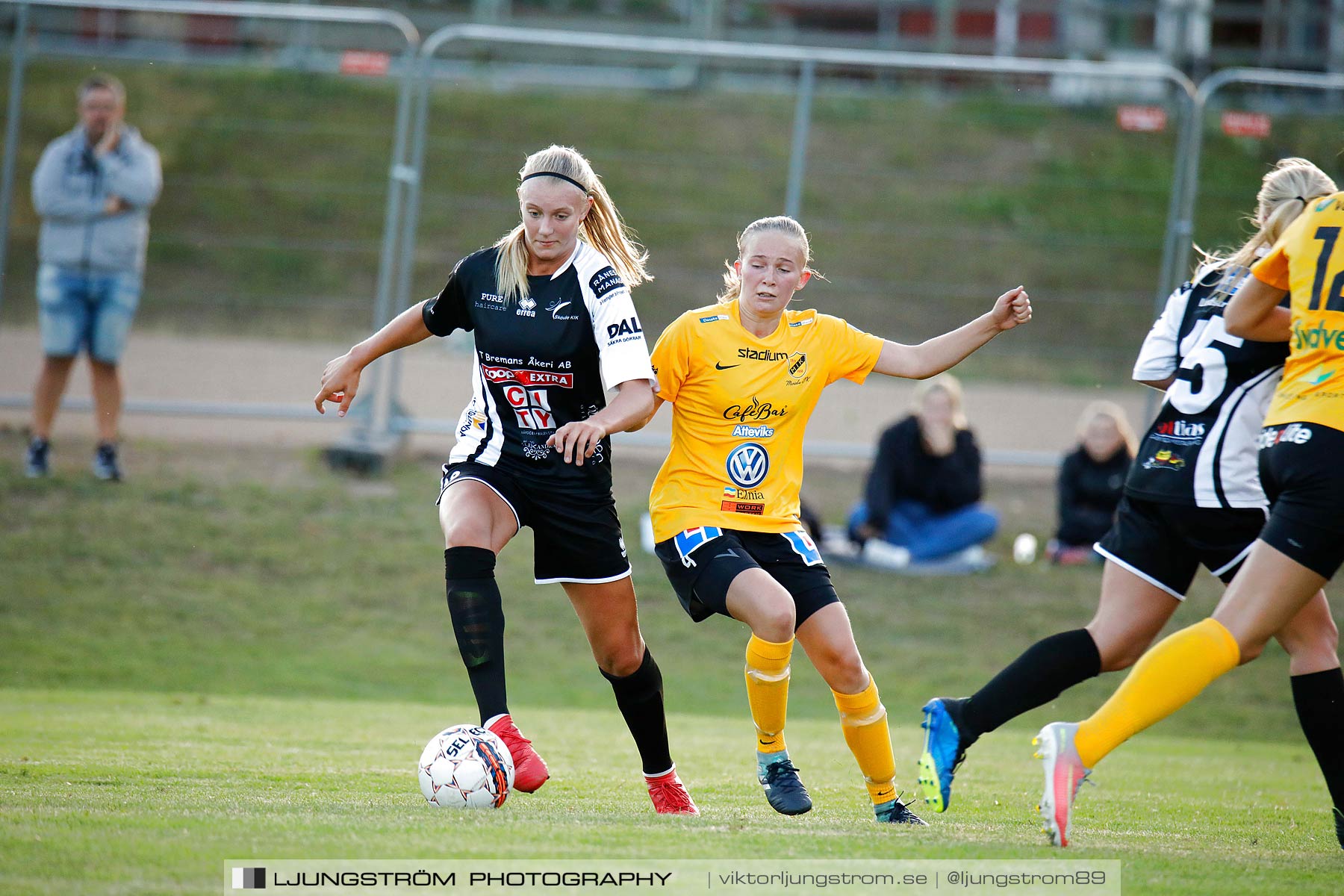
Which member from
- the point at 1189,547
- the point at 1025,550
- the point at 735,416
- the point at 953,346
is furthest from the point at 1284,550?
the point at 1025,550

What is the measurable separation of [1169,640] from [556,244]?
242 centimetres

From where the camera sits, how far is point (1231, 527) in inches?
176

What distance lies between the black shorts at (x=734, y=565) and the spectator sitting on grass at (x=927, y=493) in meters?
5.31

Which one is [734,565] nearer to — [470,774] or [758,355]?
[758,355]

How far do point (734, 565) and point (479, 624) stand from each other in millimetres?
885

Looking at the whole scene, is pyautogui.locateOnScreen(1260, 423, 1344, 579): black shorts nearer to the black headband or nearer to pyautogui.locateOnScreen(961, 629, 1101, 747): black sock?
pyautogui.locateOnScreen(961, 629, 1101, 747): black sock

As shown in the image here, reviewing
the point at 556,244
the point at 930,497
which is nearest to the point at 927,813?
the point at 556,244

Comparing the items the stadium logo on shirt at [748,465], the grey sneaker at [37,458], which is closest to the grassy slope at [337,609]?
the grey sneaker at [37,458]

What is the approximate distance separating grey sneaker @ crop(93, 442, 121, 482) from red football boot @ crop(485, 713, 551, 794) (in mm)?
6938

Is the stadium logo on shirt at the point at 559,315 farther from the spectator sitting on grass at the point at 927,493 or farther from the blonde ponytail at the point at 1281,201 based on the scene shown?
the spectator sitting on grass at the point at 927,493

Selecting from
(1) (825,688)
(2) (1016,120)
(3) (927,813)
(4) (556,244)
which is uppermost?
(2) (1016,120)

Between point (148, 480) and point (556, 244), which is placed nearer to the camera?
point (556, 244)

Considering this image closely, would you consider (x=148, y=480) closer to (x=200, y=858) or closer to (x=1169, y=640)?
(x=200, y=858)

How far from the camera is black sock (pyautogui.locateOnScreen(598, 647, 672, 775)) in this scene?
478 centimetres
